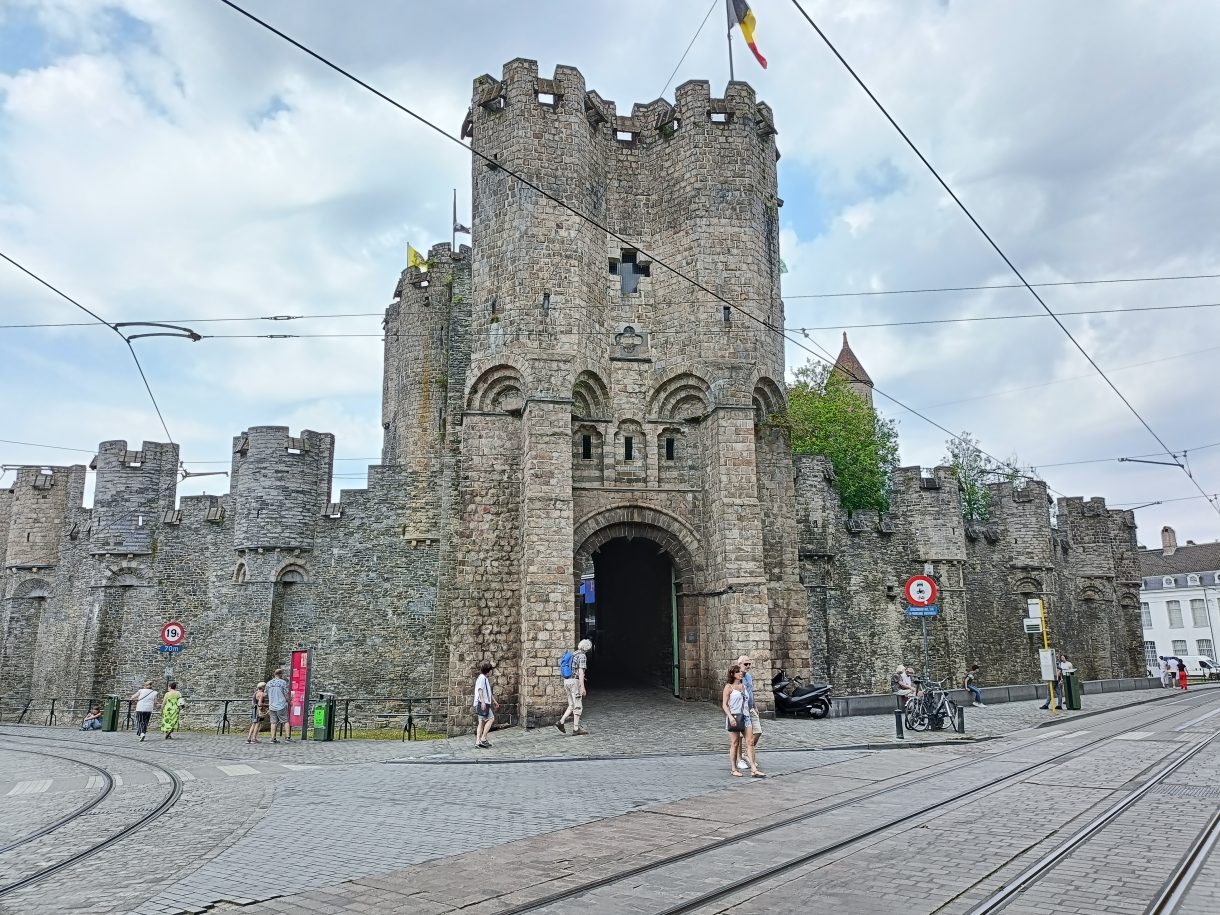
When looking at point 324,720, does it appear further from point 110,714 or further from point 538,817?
point 538,817

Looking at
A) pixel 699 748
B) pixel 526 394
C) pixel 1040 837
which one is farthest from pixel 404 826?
pixel 526 394

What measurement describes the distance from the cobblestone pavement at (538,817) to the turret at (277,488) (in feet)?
36.6

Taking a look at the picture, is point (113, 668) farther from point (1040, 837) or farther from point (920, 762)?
point (1040, 837)

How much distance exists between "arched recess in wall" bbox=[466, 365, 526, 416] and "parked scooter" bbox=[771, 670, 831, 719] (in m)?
8.28

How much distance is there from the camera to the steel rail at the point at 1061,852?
5.10 m

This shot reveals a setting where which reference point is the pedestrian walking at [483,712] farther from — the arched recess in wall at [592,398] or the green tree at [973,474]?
the green tree at [973,474]

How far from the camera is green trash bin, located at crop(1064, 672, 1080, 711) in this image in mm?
19766

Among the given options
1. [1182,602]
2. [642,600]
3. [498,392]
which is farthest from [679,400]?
[1182,602]

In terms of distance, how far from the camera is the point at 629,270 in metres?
20.9


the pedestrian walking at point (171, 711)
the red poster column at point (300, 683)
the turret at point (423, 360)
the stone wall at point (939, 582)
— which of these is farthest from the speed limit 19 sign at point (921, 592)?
the turret at point (423, 360)

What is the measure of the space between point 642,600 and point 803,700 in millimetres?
6554

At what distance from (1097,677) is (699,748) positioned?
2474 cm

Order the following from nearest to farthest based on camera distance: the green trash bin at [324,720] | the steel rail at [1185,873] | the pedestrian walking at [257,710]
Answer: the steel rail at [1185,873]
the pedestrian walking at [257,710]
the green trash bin at [324,720]

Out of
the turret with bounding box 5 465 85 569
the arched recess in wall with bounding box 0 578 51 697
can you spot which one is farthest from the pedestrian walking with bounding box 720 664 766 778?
the arched recess in wall with bounding box 0 578 51 697
